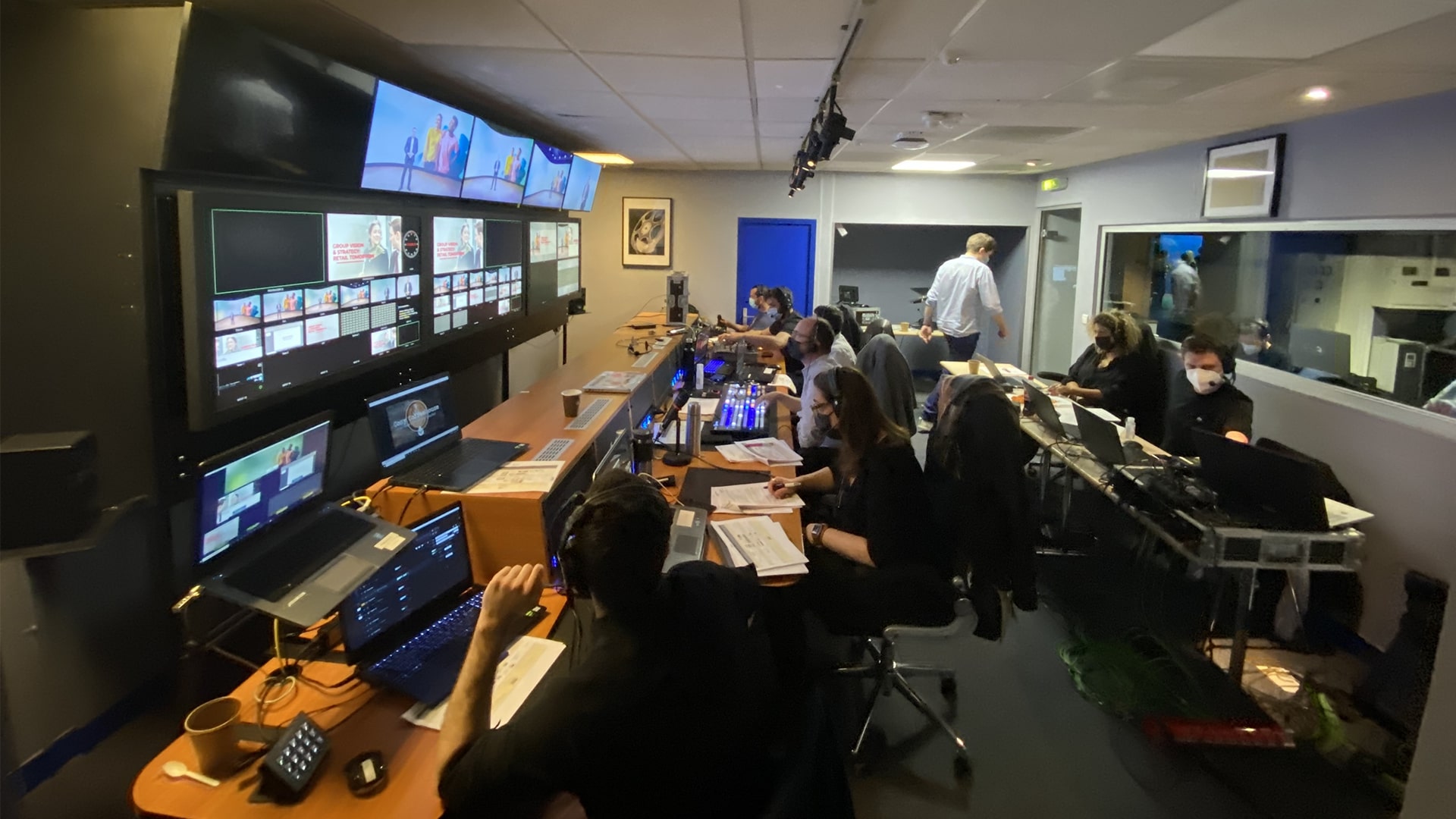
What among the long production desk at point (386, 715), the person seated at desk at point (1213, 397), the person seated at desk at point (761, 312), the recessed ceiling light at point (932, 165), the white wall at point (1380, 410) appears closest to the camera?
the long production desk at point (386, 715)

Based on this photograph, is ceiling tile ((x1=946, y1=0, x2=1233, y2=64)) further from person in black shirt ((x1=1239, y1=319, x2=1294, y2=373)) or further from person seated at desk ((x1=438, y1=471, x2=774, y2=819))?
person in black shirt ((x1=1239, y1=319, x2=1294, y2=373))

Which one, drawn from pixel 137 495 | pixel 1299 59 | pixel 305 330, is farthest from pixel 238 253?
pixel 1299 59

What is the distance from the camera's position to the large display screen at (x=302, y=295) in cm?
242

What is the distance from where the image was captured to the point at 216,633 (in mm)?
2068

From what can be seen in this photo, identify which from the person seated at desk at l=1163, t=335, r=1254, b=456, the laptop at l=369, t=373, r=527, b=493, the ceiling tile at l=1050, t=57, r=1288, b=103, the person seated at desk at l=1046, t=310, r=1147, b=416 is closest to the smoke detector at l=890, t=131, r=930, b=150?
the ceiling tile at l=1050, t=57, r=1288, b=103

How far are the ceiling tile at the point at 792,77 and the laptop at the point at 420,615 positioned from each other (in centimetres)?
209

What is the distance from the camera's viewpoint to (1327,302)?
14.1 ft

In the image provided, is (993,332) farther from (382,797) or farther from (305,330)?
(382,797)

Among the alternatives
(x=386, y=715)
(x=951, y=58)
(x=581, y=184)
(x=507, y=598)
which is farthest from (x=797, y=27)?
(x=581, y=184)

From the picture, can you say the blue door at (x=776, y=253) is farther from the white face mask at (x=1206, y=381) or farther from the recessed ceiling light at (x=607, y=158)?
the white face mask at (x=1206, y=381)

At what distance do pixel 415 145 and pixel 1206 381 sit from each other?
3859 mm

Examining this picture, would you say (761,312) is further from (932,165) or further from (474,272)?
(474,272)

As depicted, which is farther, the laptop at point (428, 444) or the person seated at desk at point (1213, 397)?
the person seated at desk at point (1213, 397)

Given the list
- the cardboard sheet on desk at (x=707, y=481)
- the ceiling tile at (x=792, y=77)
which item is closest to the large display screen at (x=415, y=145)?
the ceiling tile at (x=792, y=77)
